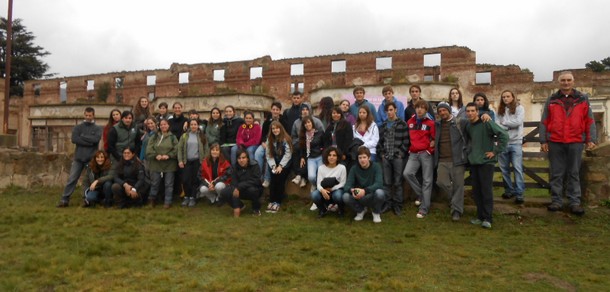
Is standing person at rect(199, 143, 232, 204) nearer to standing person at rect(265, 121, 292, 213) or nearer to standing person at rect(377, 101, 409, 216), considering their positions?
standing person at rect(265, 121, 292, 213)

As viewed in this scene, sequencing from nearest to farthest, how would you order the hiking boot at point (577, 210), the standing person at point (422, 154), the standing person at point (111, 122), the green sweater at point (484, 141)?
the green sweater at point (484, 141), the hiking boot at point (577, 210), the standing person at point (422, 154), the standing person at point (111, 122)

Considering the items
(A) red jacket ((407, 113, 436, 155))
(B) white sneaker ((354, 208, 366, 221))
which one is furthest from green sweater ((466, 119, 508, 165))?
(B) white sneaker ((354, 208, 366, 221))

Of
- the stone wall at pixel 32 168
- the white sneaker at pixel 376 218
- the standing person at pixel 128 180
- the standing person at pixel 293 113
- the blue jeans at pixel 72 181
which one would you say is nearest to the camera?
the white sneaker at pixel 376 218

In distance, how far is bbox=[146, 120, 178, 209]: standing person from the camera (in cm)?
830

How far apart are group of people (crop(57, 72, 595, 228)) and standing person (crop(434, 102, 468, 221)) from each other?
0.02m

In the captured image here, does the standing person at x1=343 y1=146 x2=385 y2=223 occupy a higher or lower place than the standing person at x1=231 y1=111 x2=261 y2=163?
lower

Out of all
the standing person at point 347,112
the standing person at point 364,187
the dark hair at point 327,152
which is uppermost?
the standing person at point 347,112

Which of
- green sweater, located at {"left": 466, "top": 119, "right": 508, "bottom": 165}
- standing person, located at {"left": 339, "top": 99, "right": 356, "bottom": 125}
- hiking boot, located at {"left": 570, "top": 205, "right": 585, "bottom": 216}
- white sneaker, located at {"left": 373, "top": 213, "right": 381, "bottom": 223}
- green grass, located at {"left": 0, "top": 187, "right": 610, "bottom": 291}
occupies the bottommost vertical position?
green grass, located at {"left": 0, "top": 187, "right": 610, "bottom": 291}

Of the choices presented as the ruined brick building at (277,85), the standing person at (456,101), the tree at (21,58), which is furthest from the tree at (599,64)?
the tree at (21,58)

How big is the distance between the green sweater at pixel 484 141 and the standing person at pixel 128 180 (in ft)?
20.5

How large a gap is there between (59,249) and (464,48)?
31220mm

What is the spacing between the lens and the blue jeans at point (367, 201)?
6.55 m

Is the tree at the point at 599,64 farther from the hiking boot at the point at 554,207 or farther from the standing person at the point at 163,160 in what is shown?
the standing person at the point at 163,160

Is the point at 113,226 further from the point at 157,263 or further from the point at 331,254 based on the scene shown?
the point at 331,254
